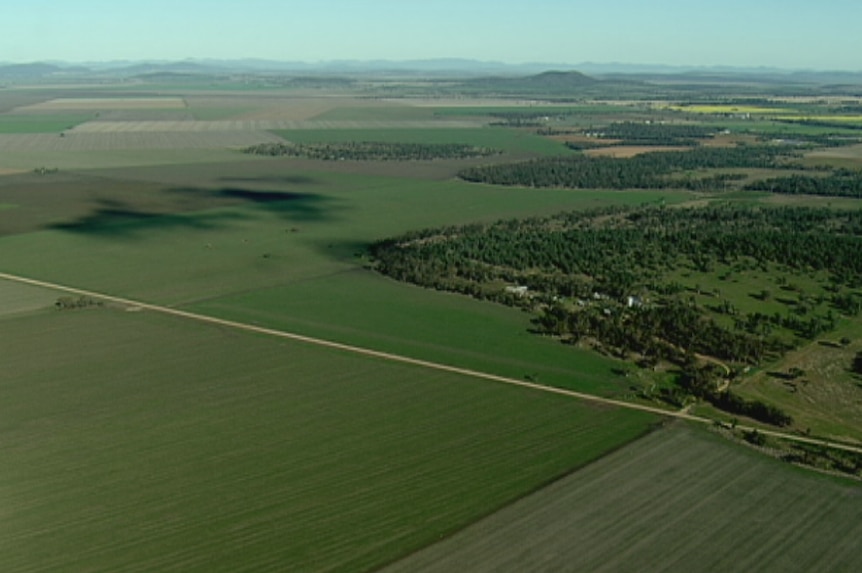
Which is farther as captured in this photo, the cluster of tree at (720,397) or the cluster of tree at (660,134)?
the cluster of tree at (660,134)

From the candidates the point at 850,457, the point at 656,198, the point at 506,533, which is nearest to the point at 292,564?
the point at 506,533

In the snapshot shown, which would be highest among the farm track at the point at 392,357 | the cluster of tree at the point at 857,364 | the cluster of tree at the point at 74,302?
the cluster of tree at the point at 74,302

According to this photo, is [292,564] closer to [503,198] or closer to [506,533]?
[506,533]

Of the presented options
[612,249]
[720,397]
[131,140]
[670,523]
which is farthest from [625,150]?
[670,523]

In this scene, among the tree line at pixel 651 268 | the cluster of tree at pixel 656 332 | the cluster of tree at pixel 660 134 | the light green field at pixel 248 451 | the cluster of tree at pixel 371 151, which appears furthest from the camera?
the cluster of tree at pixel 660 134

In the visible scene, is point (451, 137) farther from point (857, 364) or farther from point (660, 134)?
point (857, 364)

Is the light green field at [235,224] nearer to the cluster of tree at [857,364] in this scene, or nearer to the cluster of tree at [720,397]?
the cluster of tree at [720,397]

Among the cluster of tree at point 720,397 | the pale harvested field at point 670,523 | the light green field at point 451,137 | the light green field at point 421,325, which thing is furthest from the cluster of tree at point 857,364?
the light green field at point 451,137

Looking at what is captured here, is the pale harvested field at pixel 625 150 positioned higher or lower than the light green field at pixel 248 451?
lower
